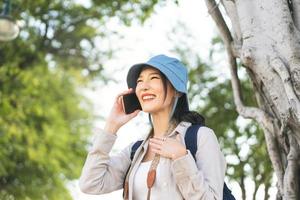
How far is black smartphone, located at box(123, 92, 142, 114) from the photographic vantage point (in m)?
2.66

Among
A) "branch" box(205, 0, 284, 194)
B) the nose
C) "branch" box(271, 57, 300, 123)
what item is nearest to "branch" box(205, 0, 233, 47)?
"branch" box(205, 0, 284, 194)

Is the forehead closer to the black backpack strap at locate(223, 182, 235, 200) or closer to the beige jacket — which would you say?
the beige jacket

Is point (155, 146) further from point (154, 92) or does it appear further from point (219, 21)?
point (219, 21)

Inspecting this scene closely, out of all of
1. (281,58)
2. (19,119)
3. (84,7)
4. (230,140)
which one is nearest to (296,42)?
(281,58)

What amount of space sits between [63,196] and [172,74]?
1356 centimetres

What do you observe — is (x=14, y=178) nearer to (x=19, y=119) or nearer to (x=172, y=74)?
(x=19, y=119)

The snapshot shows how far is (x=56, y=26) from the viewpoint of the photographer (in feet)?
39.2

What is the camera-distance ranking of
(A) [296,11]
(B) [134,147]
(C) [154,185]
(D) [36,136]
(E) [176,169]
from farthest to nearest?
1. (D) [36,136]
2. (A) [296,11]
3. (B) [134,147]
4. (C) [154,185]
5. (E) [176,169]

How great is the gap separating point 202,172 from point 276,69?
32.5 inches

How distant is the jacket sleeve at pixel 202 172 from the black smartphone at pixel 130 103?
428 millimetres

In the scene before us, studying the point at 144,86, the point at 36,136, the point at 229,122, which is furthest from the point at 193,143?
the point at 36,136

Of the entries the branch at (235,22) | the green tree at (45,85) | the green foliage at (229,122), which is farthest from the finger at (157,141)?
the green tree at (45,85)

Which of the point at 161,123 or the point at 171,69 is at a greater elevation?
the point at 171,69

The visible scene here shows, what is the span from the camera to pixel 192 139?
93.7 inches
